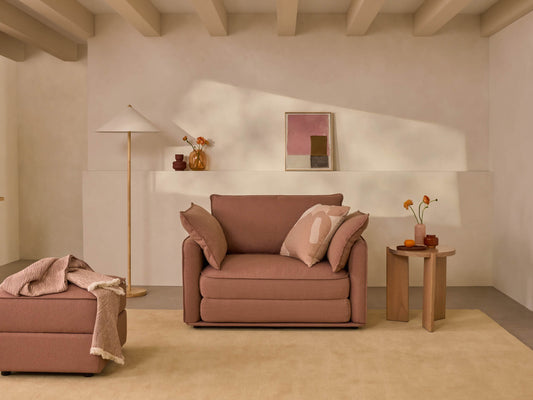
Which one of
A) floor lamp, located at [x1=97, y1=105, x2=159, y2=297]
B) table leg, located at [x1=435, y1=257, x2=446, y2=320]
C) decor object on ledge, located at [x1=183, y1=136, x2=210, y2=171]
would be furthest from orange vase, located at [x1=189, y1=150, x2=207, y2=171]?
table leg, located at [x1=435, y1=257, x2=446, y2=320]

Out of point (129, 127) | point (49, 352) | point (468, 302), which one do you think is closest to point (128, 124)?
Result: point (129, 127)

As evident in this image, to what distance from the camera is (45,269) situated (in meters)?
3.16

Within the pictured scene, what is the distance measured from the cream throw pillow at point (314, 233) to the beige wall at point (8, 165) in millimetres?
4169

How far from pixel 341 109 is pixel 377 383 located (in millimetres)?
3283

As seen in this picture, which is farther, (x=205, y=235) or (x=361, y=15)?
(x=361, y=15)

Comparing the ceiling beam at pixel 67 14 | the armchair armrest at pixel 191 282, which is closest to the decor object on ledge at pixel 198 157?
the ceiling beam at pixel 67 14

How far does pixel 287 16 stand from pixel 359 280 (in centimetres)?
253

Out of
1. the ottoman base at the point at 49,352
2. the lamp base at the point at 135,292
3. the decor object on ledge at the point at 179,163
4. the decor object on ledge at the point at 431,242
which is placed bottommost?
the lamp base at the point at 135,292

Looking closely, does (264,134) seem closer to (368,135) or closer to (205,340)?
(368,135)

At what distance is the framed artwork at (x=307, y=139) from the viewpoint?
562 centimetres

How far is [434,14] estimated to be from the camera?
489 centimetres

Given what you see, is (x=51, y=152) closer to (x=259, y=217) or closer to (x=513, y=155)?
(x=259, y=217)

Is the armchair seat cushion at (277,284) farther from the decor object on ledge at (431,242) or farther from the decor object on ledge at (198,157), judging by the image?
the decor object on ledge at (198,157)

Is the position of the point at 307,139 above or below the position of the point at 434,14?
below
